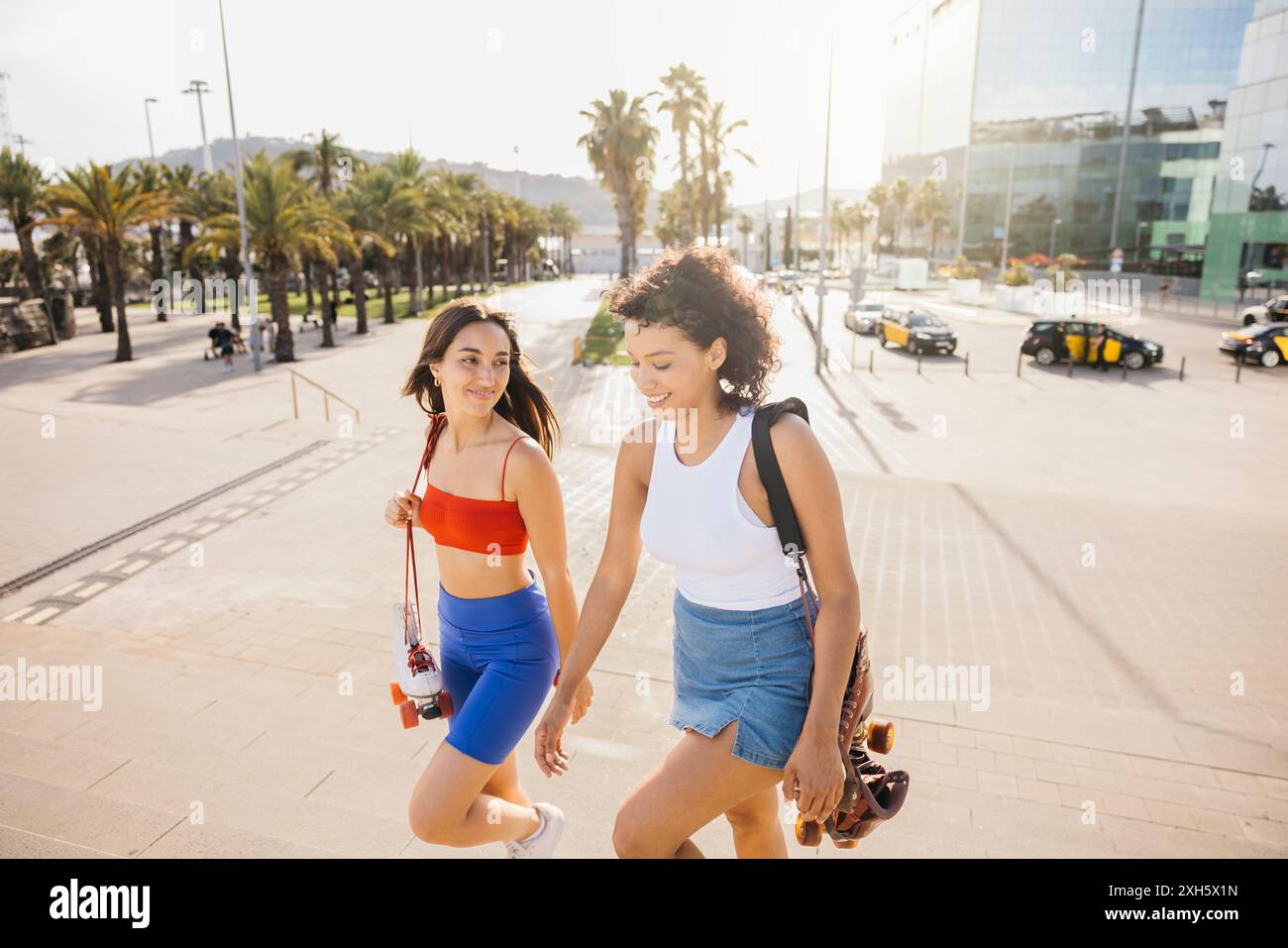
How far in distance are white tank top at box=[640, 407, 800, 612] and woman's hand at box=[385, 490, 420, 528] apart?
47.8 inches

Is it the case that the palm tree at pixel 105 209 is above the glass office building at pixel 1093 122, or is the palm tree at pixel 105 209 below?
below

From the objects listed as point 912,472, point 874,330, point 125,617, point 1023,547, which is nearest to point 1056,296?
point 874,330

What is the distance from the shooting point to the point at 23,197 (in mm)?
33750

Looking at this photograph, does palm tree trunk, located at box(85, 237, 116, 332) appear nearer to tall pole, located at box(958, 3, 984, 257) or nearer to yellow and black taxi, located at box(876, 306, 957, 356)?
yellow and black taxi, located at box(876, 306, 957, 356)

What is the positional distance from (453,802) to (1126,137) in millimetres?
93137

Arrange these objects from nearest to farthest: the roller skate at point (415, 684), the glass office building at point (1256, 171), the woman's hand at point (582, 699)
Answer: the woman's hand at point (582, 699), the roller skate at point (415, 684), the glass office building at point (1256, 171)

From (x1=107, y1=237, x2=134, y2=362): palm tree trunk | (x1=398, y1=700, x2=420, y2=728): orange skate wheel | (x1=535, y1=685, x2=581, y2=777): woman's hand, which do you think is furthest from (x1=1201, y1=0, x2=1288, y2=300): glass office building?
(x1=398, y1=700, x2=420, y2=728): orange skate wheel

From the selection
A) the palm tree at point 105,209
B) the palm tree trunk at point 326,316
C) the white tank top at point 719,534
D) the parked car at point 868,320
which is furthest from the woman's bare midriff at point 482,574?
the parked car at point 868,320

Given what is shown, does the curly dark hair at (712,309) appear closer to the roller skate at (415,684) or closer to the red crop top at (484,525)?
the red crop top at (484,525)

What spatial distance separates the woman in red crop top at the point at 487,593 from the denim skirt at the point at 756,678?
1.81 ft

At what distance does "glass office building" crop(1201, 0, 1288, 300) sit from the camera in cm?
4200

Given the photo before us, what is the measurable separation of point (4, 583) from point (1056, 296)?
163 ft

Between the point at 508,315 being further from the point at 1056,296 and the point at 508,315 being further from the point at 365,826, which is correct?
Answer: the point at 1056,296

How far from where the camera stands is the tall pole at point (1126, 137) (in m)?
76.1
